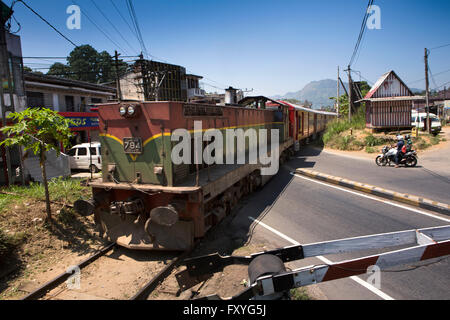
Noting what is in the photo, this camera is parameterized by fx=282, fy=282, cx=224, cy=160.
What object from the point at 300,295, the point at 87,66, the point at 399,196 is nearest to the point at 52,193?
the point at 300,295

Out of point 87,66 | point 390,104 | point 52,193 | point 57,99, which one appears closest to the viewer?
point 52,193

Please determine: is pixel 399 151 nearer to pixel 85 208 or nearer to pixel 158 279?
pixel 158 279

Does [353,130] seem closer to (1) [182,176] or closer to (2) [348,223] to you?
(2) [348,223]

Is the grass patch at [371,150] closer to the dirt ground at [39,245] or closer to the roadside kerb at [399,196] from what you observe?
the roadside kerb at [399,196]

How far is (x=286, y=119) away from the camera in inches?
639

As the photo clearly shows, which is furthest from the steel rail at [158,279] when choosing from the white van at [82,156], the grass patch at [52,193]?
the white van at [82,156]

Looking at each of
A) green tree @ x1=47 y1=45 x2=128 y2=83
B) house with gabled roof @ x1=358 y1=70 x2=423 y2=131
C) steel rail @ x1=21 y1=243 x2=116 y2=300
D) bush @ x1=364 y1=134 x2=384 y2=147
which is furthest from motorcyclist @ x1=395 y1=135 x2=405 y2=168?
green tree @ x1=47 y1=45 x2=128 y2=83

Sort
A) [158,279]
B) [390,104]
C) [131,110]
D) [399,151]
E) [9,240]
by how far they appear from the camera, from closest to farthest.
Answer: [158,279] < [131,110] < [9,240] < [399,151] < [390,104]

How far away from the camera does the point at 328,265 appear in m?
2.86

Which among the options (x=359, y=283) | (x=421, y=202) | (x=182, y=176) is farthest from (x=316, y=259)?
(x=421, y=202)

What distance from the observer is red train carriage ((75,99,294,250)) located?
5562 millimetres

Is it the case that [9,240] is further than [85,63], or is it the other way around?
[85,63]

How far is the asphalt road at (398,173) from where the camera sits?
9.55 meters

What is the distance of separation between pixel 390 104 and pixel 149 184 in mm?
20039
